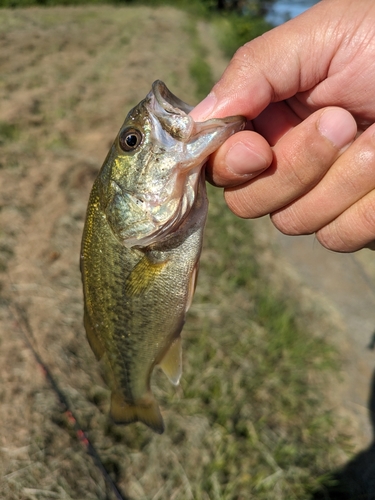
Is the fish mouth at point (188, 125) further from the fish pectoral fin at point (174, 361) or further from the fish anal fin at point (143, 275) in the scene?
the fish pectoral fin at point (174, 361)

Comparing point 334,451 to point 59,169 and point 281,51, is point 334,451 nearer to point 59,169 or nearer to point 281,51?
point 281,51

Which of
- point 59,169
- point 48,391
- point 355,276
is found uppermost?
point 59,169

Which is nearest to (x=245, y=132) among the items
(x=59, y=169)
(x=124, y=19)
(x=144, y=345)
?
(x=144, y=345)

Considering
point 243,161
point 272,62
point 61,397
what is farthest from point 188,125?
point 61,397

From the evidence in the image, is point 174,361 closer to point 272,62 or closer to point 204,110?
point 204,110

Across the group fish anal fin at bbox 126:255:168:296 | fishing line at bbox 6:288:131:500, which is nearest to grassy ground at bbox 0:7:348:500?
fishing line at bbox 6:288:131:500

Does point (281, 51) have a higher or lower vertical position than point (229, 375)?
higher
